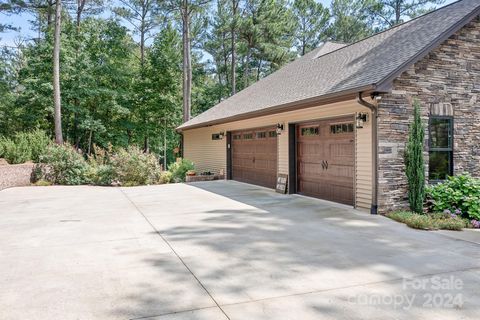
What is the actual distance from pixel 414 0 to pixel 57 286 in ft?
94.1

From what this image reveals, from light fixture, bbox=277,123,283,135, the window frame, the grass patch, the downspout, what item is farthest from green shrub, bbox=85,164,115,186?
the window frame

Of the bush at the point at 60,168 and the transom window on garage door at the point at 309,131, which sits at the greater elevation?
the transom window on garage door at the point at 309,131

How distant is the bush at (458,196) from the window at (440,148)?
341mm

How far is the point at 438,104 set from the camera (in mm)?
7645

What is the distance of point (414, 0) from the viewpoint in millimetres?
25531

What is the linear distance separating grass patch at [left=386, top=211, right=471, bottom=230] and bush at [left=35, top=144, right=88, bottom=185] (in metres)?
11.9

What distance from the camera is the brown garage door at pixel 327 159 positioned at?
831 cm

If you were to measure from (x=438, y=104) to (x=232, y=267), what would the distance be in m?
5.93

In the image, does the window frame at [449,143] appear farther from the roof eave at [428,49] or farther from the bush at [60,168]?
the bush at [60,168]

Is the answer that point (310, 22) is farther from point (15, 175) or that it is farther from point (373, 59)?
point (15, 175)

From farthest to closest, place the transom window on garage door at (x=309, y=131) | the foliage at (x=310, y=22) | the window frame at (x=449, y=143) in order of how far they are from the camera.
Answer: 1. the foliage at (x=310, y=22)
2. the transom window on garage door at (x=309, y=131)
3. the window frame at (x=449, y=143)

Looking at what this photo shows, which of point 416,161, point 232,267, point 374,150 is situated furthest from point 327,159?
point 232,267

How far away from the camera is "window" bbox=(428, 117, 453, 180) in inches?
303

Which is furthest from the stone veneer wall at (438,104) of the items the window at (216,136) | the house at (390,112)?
the window at (216,136)
